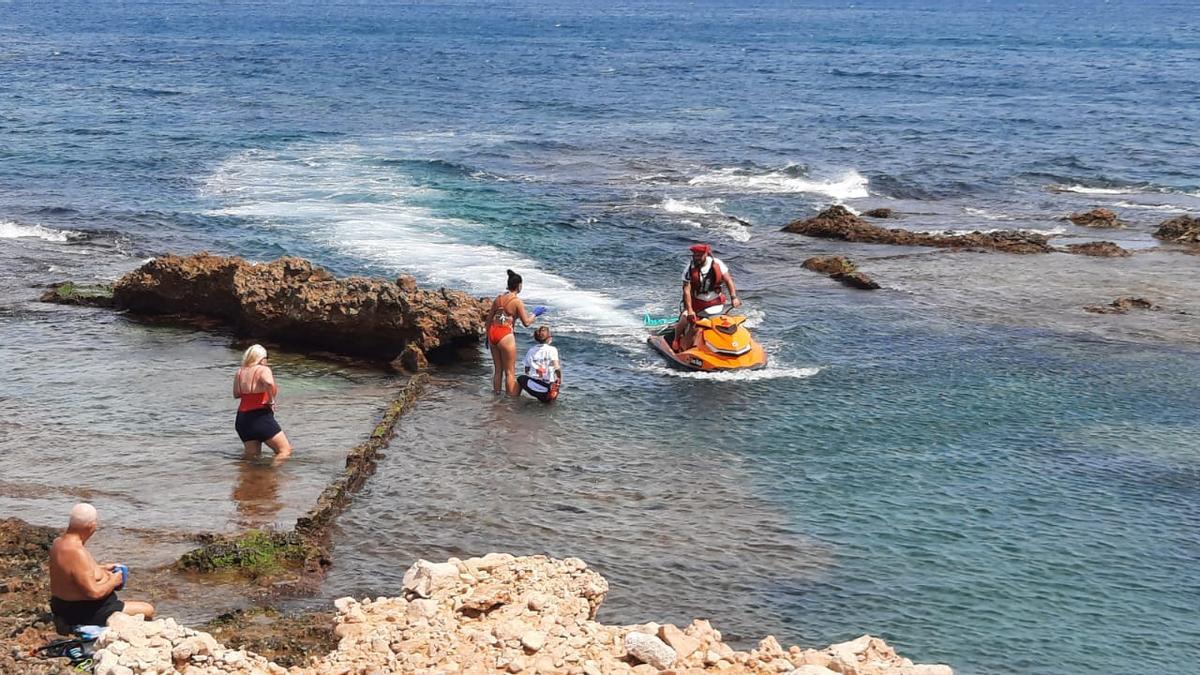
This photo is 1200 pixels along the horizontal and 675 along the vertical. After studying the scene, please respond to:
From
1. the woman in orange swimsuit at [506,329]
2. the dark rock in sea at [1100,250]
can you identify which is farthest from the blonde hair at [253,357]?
the dark rock in sea at [1100,250]

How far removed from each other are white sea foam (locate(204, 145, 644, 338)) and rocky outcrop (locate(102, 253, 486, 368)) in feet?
9.60

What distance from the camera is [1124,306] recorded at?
24.0 metres

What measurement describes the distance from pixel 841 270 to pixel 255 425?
14391 millimetres

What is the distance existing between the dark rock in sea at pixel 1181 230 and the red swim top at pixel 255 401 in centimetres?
2224

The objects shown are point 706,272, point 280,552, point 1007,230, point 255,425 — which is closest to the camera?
point 280,552

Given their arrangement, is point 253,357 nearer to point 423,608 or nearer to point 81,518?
point 81,518

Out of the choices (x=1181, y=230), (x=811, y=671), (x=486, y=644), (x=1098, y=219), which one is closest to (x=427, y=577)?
(x=486, y=644)

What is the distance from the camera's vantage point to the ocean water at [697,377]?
13.2m

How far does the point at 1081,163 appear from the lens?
140 feet

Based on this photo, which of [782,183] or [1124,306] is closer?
[1124,306]

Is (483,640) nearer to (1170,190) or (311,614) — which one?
(311,614)

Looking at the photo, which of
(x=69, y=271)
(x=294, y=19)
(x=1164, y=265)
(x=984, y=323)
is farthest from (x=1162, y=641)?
(x=294, y=19)

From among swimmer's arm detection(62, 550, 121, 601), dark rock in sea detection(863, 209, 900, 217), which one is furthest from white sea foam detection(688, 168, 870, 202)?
swimmer's arm detection(62, 550, 121, 601)

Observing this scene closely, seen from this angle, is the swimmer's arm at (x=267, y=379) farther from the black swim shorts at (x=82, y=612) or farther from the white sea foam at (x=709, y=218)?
the white sea foam at (x=709, y=218)
